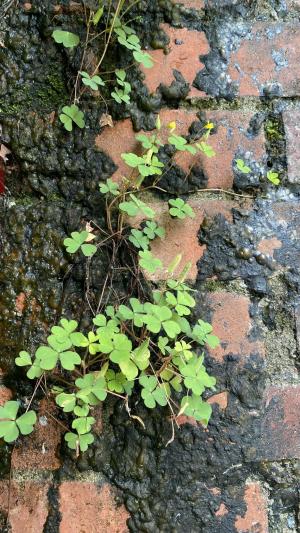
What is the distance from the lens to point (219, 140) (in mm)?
1083

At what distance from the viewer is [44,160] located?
1063 millimetres

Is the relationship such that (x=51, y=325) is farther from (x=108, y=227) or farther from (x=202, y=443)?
(x=202, y=443)

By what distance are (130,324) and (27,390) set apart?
20 centimetres

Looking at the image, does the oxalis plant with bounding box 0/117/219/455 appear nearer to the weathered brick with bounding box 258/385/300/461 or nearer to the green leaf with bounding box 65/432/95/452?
the green leaf with bounding box 65/432/95/452

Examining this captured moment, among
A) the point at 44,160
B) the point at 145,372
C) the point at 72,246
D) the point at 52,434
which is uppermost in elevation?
the point at 44,160

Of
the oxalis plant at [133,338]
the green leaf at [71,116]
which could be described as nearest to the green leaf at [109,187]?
the oxalis plant at [133,338]

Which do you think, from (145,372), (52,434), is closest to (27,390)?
(52,434)

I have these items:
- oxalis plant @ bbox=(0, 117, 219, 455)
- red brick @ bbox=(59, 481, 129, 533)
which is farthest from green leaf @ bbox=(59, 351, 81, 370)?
red brick @ bbox=(59, 481, 129, 533)

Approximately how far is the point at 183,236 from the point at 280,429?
1.19 ft

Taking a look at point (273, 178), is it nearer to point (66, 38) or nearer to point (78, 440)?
point (66, 38)

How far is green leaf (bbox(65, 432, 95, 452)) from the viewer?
952mm

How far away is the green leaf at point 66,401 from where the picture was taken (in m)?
0.93

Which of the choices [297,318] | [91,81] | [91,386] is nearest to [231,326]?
[297,318]

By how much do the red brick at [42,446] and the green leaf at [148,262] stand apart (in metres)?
0.27
